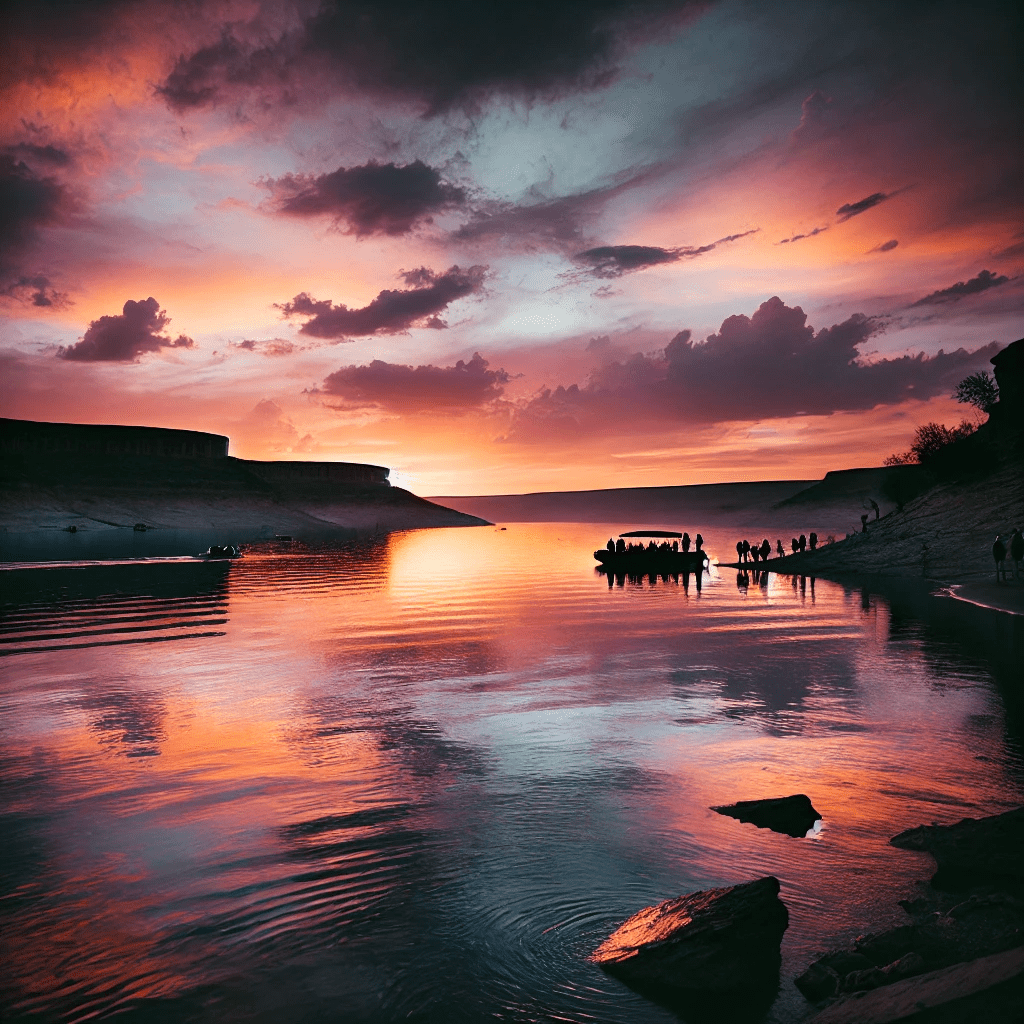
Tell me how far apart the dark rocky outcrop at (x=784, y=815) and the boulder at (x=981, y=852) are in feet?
4.28

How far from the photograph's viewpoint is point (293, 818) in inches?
361

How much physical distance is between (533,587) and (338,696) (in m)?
31.0

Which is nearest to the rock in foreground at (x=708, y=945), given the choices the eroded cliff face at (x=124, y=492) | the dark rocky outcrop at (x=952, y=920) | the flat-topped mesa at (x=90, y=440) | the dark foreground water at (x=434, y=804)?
the dark foreground water at (x=434, y=804)

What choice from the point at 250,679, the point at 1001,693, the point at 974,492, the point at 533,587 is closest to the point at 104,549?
the point at 533,587

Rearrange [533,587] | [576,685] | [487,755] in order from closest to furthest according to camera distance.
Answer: [487,755] → [576,685] → [533,587]

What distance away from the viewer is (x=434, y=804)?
9648mm

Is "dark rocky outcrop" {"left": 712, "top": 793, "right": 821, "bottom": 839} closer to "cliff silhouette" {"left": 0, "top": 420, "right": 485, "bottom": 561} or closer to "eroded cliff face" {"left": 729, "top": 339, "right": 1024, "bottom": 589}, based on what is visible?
"eroded cliff face" {"left": 729, "top": 339, "right": 1024, "bottom": 589}

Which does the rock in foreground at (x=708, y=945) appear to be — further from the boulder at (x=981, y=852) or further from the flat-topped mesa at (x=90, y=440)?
the flat-topped mesa at (x=90, y=440)

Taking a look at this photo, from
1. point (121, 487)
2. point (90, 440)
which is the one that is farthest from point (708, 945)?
point (90, 440)

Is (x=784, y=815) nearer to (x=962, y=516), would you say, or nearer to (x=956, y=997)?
(x=956, y=997)

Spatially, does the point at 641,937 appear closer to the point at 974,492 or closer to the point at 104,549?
the point at 974,492

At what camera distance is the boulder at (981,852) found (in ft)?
24.2

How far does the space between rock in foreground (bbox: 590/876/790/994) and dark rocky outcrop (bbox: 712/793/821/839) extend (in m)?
2.55

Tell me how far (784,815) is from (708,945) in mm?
3330
